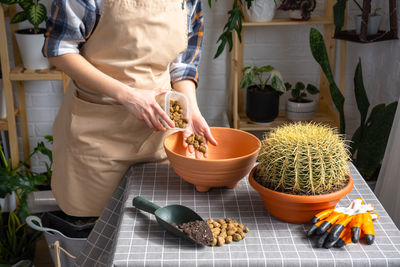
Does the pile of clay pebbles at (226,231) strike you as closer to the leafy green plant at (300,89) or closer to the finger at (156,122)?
the finger at (156,122)

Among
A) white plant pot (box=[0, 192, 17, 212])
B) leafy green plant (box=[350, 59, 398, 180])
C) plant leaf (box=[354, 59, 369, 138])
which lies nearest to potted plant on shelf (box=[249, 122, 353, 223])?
leafy green plant (box=[350, 59, 398, 180])

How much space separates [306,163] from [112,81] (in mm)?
634

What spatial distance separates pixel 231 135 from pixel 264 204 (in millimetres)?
328

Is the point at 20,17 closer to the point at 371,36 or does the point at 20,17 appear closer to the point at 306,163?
the point at 371,36

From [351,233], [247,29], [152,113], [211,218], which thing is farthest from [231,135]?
[247,29]

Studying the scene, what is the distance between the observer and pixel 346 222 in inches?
43.4

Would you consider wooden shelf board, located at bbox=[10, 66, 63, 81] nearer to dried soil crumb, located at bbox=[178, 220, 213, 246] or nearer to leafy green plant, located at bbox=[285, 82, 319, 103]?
leafy green plant, located at bbox=[285, 82, 319, 103]

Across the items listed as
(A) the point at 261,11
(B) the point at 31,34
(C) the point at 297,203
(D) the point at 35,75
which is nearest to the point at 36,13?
(B) the point at 31,34

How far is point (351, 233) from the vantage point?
1.07m

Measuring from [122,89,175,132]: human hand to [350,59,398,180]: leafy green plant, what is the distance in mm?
1245

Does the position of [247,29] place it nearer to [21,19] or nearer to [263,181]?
[21,19]

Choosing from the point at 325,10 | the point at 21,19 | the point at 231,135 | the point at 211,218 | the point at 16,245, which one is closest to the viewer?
the point at 211,218

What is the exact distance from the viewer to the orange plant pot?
3.64 ft

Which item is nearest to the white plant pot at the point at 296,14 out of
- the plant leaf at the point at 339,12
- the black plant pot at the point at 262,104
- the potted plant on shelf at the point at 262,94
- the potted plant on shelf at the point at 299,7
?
the potted plant on shelf at the point at 299,7
